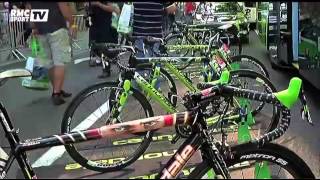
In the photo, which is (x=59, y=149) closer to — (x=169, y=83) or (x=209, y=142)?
(x=209, y=142)

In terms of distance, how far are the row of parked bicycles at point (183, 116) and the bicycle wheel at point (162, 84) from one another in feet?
0.04

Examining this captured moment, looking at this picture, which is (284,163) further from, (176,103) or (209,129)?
(176,103)

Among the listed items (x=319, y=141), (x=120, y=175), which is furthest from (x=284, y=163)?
(x=319, y=141)

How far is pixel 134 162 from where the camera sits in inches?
150

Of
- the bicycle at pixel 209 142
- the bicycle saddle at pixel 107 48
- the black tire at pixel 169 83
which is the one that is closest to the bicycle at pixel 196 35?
the black tire at pixel 169 83

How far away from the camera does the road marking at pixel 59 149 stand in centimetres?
298

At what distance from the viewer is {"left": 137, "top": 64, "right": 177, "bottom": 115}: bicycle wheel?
4555 mm

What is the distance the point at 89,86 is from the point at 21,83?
74 centimetres

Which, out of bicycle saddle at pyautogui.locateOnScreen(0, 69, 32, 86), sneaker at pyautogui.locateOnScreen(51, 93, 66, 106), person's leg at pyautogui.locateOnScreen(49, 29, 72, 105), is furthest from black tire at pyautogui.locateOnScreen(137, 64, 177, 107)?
person's leg at pyautogui.locateOnScreen(49, 29, 72, 105)

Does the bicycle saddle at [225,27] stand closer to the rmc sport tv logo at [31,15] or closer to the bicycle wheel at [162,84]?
the bicycle wheel at [162,84]

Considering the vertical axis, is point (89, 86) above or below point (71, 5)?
below

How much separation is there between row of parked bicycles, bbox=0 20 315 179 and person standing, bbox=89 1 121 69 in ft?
0.34

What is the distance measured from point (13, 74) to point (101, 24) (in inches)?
24.8

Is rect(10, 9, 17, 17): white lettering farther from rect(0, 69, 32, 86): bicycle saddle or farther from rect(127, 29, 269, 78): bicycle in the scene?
rect(127, 29, 269, 78): bicycle
